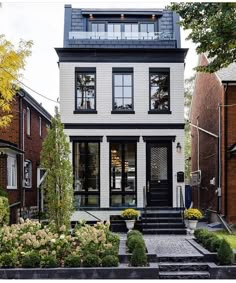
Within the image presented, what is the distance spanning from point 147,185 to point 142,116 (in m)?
2.27

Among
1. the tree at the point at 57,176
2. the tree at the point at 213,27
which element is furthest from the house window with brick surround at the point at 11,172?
the tree at the point at 213,27

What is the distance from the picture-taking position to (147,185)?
16219 mm

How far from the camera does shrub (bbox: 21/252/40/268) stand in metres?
9.01

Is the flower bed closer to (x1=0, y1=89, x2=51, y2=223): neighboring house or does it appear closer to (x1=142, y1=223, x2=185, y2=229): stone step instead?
(x1=142, y1=223, x2=185, y2=229): stone step

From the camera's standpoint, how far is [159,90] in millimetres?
16547

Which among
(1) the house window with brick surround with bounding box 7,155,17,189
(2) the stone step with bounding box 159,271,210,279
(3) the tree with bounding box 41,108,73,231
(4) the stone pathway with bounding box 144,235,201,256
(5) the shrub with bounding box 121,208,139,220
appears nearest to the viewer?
(2) the stone step with bounding box 159,271,210,279

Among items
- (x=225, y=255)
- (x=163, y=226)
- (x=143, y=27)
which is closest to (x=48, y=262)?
(x=225, y=255)

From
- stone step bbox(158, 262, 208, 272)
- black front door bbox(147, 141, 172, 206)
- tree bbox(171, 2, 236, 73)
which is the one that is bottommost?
stone step bbox(158, 262, 208, 272)

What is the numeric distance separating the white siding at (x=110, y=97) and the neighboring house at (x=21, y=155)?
2006 mm

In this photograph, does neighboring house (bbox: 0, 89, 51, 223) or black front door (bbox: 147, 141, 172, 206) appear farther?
neighboring house (bbox: 0, 89, 51, 223)

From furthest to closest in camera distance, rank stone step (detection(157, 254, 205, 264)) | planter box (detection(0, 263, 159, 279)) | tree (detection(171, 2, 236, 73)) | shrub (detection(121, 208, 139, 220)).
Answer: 1. shrub (detection(121, 208, 139, 220))
2. tree (detection(171, 2, 236, 73))
3. stone step (detection(157, 254, 205, 264))
4. planter box (detection(0, 263, 159, 279))

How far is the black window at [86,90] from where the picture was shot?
53.8ft

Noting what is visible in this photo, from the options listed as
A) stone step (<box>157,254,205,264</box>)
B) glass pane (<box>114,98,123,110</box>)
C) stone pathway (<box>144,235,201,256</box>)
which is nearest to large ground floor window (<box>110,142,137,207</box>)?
glass pane (<box>114,98,123,110</box>)

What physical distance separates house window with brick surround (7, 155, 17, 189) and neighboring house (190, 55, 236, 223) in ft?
23.4
